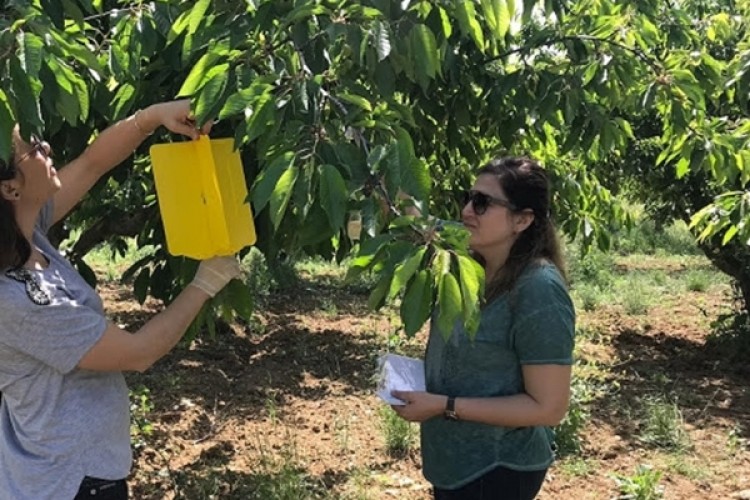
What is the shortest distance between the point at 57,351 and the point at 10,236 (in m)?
0.23

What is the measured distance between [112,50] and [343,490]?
284 cm

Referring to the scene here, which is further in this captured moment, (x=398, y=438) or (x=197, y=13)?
(x=398, y=438)

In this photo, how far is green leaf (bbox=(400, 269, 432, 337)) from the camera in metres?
1.24

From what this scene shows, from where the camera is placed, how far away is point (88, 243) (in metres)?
3.21

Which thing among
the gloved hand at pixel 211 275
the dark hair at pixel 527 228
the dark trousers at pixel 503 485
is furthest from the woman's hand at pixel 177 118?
the dark trousers at pixel 503 485

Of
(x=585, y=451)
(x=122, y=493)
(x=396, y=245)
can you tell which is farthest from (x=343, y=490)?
(x=396, y=245)

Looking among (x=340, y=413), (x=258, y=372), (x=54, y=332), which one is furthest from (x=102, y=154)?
(x=258, y=372)

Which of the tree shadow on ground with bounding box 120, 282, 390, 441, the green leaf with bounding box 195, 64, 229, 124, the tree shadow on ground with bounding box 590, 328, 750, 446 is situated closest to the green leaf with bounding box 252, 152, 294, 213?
the green leaf with bounding box 195, 64, 229, 124

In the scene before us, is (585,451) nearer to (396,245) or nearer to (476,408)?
(476,408)

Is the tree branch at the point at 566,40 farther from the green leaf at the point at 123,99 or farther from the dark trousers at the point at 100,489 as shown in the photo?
the dark trousers at the point at 100,489

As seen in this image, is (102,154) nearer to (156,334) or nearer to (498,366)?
(156,334)

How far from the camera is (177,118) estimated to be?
5.72 feet

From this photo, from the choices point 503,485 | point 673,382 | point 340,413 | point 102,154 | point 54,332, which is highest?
point 102,154

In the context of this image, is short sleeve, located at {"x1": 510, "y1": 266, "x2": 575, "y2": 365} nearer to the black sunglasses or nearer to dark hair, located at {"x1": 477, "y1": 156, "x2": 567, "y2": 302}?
dark hair, located at {"x1": 477, "y1": 156, "x2": 567, "y2": 302}
